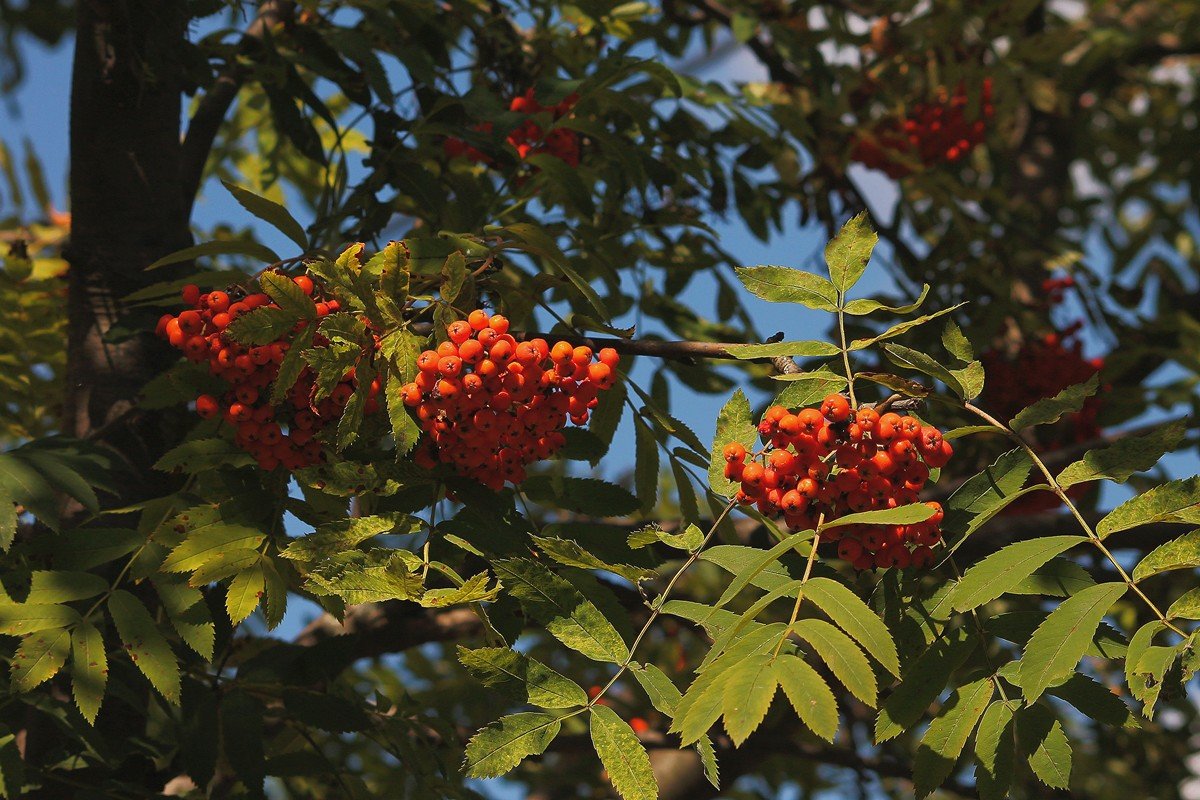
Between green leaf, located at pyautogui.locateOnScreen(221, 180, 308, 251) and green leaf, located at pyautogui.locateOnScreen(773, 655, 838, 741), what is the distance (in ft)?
3.65

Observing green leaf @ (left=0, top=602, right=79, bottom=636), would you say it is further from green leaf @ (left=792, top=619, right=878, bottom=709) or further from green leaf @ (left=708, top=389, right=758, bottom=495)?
green leaf @ (left=792, top=619, right=878, bottom=709)

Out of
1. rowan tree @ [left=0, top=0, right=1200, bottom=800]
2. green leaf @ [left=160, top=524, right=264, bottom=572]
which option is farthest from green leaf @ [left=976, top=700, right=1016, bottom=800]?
green leaf @ [left=160, top=524, right=264, bottom=572]

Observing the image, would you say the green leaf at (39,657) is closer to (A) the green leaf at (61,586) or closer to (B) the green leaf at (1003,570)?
(A) the green leaf at (61,586)

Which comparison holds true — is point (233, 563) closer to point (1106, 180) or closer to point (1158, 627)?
point (1158, 627)

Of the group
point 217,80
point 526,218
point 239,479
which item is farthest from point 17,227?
point 239,479

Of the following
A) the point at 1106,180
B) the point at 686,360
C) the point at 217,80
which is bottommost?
the point at 1106,180

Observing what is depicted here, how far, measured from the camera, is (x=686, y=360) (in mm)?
2025

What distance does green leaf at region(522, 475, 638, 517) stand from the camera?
208 centimetres

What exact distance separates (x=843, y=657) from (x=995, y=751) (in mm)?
349

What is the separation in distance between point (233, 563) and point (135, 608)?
0.67ft

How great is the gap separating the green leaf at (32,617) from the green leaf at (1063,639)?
1464mm

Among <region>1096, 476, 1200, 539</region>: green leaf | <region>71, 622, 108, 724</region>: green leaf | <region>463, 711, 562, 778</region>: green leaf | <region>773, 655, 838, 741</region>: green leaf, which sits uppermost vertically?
<region>1096, 476, 1200, 539</region>: green leaf

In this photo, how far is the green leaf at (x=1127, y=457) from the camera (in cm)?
168

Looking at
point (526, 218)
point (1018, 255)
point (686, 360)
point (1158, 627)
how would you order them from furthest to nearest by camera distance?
point (1018, 255) → point (526, 218) → point (686, 360) → point (1158, 627)
